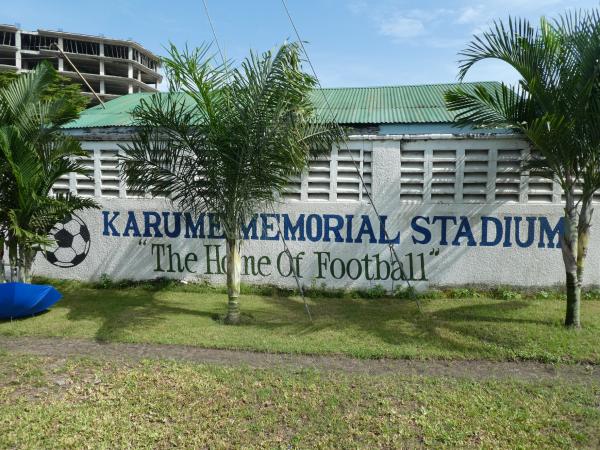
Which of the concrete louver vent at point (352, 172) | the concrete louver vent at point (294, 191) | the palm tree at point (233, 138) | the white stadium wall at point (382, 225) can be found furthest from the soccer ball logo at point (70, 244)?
the concrete louver vent at point (352, 172)

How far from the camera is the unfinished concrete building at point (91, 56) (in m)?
59.7

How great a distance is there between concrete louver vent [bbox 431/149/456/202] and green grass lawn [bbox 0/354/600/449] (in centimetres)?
395

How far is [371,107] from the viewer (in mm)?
11070

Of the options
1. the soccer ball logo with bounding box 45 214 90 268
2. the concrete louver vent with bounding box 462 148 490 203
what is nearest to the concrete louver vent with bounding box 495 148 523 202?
the concrete louver vent with bounding box 462 148 490 203

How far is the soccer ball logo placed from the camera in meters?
8.79

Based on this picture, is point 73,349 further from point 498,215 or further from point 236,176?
point 498,215

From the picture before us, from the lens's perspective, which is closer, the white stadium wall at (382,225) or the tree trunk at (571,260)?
the tree trunk at (571,260)

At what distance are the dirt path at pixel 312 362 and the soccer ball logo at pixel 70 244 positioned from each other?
3307 millimetres

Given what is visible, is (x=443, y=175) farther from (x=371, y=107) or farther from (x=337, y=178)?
(x=371, y=107)

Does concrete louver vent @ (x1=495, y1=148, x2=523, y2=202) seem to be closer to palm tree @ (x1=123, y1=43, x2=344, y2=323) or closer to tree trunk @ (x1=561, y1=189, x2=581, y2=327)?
tree trunk @ (x1=561, y1=189, x2=581, y2=327)

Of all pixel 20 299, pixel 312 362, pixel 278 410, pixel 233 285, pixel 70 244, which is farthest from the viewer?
pixel 70 244

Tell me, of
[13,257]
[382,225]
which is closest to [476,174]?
[382,225]

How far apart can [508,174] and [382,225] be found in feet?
6.91

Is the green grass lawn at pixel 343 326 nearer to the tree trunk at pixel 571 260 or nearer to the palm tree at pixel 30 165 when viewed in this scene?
the tree trunk at pixel 571 260
